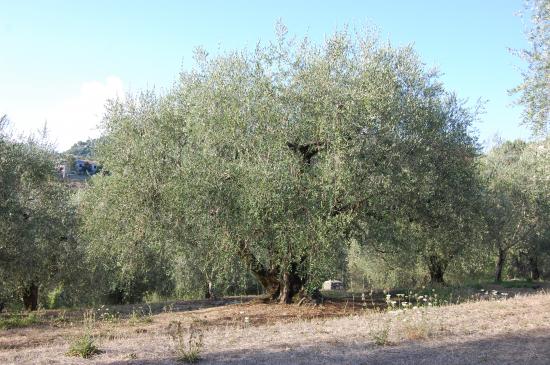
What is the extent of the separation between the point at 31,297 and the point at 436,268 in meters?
25.2

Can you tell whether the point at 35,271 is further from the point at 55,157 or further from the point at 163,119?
the point at 163,119

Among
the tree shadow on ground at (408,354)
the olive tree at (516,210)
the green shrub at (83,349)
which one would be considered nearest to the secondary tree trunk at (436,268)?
the olive tree at (516,210)

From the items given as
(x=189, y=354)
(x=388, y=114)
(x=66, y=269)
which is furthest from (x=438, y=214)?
(x=66, y=269)

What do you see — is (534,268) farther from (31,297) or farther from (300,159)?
(31,297)

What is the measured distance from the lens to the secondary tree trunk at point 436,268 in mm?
31652

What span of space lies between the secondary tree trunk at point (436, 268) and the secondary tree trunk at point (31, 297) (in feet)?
78.2

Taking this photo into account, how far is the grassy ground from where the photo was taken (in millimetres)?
9172

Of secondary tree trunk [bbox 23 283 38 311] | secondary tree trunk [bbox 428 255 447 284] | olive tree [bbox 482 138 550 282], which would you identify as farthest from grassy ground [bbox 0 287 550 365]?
olive tree [bbox 482 138 550 282]

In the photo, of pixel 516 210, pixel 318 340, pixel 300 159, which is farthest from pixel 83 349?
pixel 516 210

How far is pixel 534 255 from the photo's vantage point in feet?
132

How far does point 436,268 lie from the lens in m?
32.8

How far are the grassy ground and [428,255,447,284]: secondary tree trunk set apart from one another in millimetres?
15371

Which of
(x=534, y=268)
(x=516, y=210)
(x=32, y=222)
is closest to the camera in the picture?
(x=32, y=222)

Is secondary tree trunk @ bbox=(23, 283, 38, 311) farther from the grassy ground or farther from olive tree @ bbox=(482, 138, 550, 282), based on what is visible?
olive tree @ bbox=(482, 138, 550, 282)
